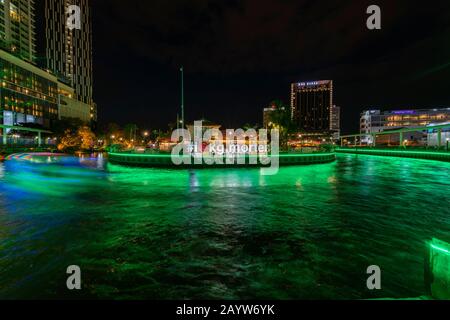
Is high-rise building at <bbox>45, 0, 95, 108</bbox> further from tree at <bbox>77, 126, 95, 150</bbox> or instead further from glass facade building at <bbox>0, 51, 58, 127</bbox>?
tree at <bbox>77, 126, 95, 150</bbox>

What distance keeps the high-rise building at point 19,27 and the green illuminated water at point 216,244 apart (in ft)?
358

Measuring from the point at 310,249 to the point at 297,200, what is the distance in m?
6.39

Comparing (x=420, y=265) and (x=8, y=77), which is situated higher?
(x=8, y=77)

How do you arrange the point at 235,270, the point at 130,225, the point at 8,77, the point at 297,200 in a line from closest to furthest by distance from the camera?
the point at 235,270, the point at 130,225, the point at 297,200, the point at 8,77

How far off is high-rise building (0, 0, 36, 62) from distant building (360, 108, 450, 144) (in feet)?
527

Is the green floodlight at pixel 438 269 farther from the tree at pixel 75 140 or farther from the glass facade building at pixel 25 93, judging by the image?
the glass facade building at pixel 25 93

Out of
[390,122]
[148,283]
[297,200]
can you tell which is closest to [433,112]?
[390,122]

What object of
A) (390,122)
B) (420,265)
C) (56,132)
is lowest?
(420,265)

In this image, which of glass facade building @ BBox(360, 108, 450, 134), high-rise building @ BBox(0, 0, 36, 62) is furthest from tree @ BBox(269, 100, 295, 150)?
glass facade building @ BBox(360, 108, 450, 134)

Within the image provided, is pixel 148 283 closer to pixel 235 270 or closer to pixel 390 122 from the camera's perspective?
pixel 235 270

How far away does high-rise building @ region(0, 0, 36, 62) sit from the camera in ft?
326

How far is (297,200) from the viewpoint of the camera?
13.2 m

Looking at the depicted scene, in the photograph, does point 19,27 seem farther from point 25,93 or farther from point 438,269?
point 438,269
